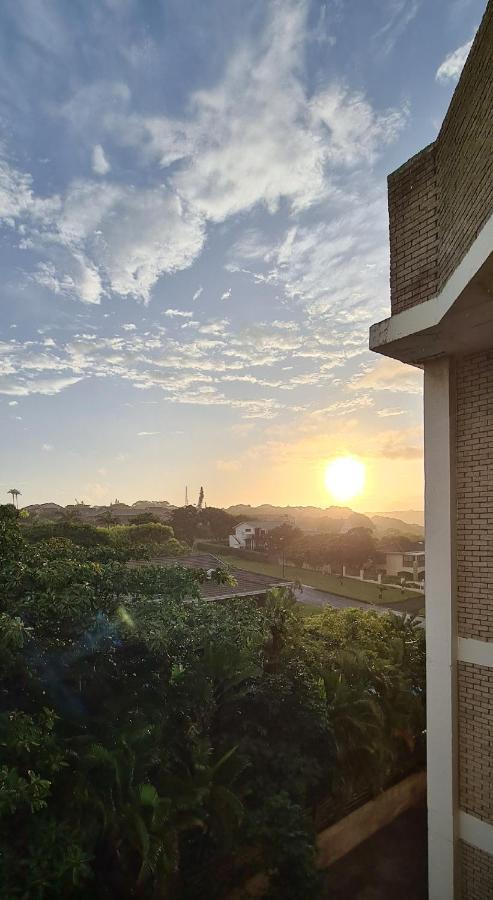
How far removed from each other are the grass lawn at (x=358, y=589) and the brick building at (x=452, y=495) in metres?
21.2

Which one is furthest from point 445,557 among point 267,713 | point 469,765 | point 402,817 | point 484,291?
point 402,817

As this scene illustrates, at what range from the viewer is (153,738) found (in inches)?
259

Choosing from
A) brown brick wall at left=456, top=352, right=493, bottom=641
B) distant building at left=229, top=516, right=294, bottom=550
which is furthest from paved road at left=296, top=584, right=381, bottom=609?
distant building at left=229, top=516, right=294, bottom=550

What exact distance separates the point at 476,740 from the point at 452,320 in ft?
14.7

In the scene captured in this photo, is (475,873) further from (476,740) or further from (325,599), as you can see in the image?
(325,599)

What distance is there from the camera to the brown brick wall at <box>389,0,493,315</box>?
4.47m

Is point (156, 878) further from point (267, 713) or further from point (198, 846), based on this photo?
point (267, 713)

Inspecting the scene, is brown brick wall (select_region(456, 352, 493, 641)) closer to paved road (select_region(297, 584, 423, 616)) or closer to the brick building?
the brick building

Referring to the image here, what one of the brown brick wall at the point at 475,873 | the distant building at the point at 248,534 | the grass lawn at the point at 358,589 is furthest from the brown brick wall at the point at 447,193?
the distant building at the point at 248,534

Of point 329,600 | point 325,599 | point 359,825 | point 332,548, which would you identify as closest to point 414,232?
point 359,825

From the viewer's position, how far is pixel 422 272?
18.5 feet

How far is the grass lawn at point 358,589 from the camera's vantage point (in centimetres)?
3125

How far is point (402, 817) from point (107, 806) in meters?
6.30

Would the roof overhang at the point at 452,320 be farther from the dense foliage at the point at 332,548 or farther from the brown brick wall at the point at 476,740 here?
the dense foliage at the point at 332,548
